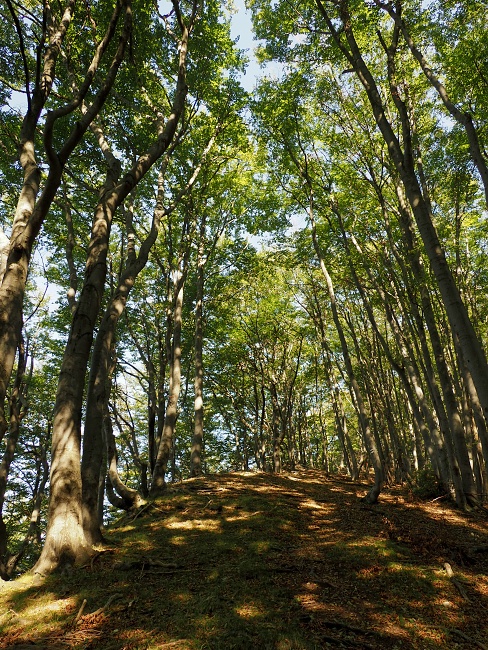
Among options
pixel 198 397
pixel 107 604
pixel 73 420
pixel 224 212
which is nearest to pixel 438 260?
pixel 73 420

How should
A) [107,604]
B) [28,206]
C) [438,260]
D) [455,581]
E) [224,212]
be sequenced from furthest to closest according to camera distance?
1. [224,212]
2. [438,260]
3. [28,206]
4. [455,581]
5. [107,604]

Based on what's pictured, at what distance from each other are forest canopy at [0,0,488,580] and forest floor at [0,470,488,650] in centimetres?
93

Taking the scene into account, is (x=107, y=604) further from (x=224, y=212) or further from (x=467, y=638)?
(x=224, y=212)

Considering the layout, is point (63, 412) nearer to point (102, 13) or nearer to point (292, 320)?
point (102, 13)

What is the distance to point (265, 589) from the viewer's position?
14.6 feet

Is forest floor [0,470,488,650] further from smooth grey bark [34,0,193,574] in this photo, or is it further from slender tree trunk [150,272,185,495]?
slender tree trunk [150,272,185,495]

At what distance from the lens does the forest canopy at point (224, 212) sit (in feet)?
18.9

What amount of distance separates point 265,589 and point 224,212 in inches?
584

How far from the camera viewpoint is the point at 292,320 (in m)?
21.4

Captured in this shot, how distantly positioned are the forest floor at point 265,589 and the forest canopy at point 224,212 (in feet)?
3.06

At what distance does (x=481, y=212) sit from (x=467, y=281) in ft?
9.53

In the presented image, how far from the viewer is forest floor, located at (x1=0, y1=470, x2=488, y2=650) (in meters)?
3.41

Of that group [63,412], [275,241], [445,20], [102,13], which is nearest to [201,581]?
[63,412]

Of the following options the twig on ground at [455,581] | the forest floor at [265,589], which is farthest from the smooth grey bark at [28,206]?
the twig on ground at [455,581]
